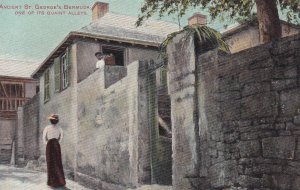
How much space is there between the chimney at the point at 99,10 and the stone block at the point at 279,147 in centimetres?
1301

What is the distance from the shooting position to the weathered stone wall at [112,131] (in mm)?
7703

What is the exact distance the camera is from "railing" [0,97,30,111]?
855 inches

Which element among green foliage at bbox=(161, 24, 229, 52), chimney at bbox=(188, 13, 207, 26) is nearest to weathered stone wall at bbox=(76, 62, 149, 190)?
green foliage at bbox=(161, 24, 229, 52)

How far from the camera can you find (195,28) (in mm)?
6031

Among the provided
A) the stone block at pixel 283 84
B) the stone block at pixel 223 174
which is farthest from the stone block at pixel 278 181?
the stone block at pixel 283 84

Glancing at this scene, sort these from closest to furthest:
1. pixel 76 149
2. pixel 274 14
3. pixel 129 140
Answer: pixel 274 14, pixel 129 140, pixel 76 149

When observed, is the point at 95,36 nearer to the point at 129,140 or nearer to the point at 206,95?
the point at 129,140

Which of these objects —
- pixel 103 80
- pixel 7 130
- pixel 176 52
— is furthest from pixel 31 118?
pixel 176 52

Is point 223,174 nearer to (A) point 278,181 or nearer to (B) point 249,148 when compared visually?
(B) point 249,148

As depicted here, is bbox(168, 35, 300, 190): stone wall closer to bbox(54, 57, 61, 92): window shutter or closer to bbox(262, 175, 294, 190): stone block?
bbox(262, 175, 294, 190): stone block

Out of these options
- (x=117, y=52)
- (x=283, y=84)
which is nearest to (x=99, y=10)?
(x=117, y=52)

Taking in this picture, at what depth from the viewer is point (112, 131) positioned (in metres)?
9.05

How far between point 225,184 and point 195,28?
7.10 feet

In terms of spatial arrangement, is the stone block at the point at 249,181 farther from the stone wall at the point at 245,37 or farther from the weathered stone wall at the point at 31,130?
the weathered stone wall at the point at 31,130
